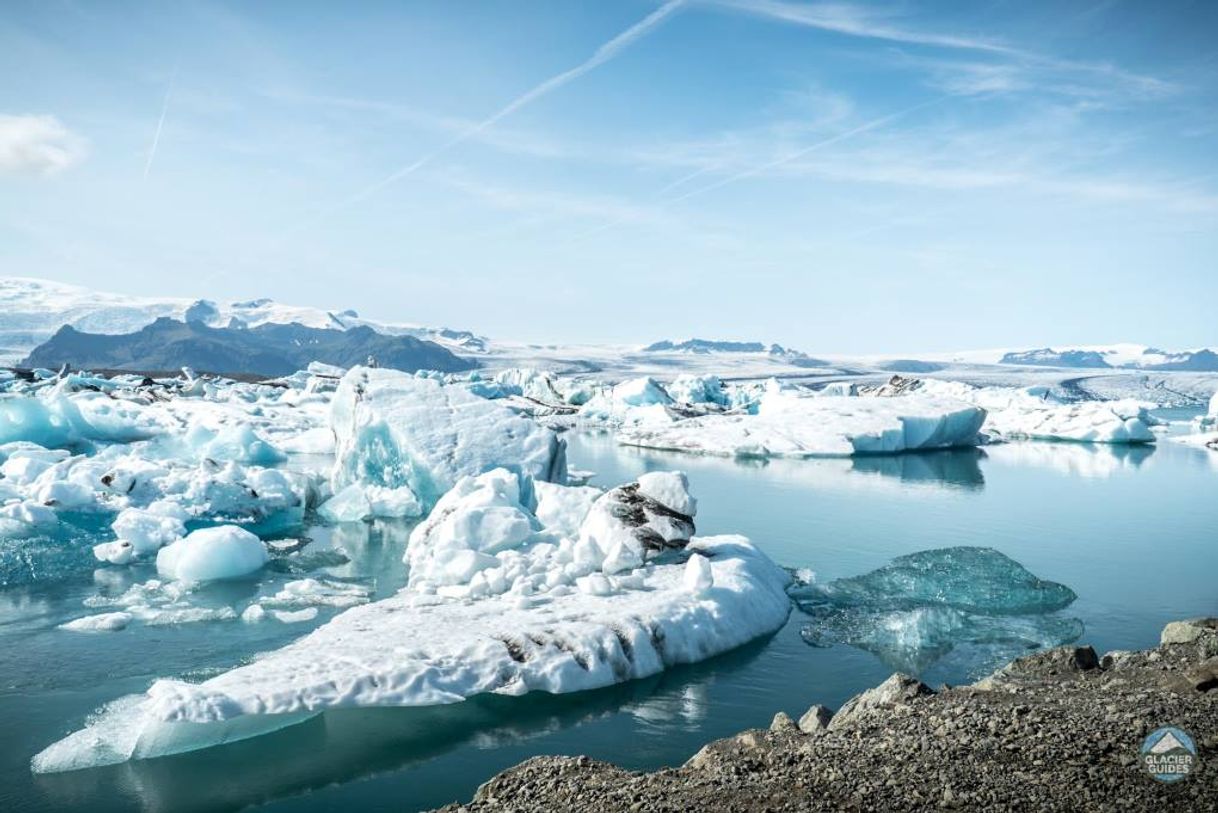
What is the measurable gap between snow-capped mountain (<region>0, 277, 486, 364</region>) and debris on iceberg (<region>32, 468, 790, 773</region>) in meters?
88.3

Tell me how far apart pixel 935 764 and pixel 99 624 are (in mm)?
6663

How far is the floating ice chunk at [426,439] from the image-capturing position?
39.3 ft

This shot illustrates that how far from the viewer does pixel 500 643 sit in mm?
5863

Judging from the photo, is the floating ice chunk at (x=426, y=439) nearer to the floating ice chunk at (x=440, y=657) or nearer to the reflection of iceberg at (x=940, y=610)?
the floating ice chunk at (x=440, y=657)

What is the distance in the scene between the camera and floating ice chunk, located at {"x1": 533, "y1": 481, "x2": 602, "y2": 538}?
9391mm

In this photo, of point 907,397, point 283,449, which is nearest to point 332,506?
point 283,449

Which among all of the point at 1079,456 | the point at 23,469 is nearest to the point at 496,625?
the point at 23,469

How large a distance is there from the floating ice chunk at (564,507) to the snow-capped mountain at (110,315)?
8728 centimetres

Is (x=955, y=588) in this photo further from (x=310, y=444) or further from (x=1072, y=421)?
(x=1072, y=421)

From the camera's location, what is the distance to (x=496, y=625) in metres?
6.33

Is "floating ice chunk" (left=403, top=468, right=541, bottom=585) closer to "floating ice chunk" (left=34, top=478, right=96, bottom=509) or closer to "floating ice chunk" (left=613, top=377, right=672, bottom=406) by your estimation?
"floating ice chunk" (left=34, top=478, right=96, bottom=509)

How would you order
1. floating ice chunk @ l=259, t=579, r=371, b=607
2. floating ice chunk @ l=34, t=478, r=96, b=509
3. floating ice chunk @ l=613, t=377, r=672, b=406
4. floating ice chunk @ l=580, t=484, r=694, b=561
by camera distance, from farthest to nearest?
floating ice chunk @ l=613, t=377, r=672, b=406 → floating ice chunk @ l=34, t=478, r=96, b=509 → floating ice chunk @ l=580, t=484, r=694, b=561 → floating ice chunk @ l=259, t=579, r=371, b=607

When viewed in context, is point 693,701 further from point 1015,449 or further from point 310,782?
Result: point 1015,449

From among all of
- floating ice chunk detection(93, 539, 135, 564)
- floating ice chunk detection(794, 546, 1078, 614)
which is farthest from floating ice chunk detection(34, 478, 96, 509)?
floating ice chunk detection(794, 546, 1078, 614)
